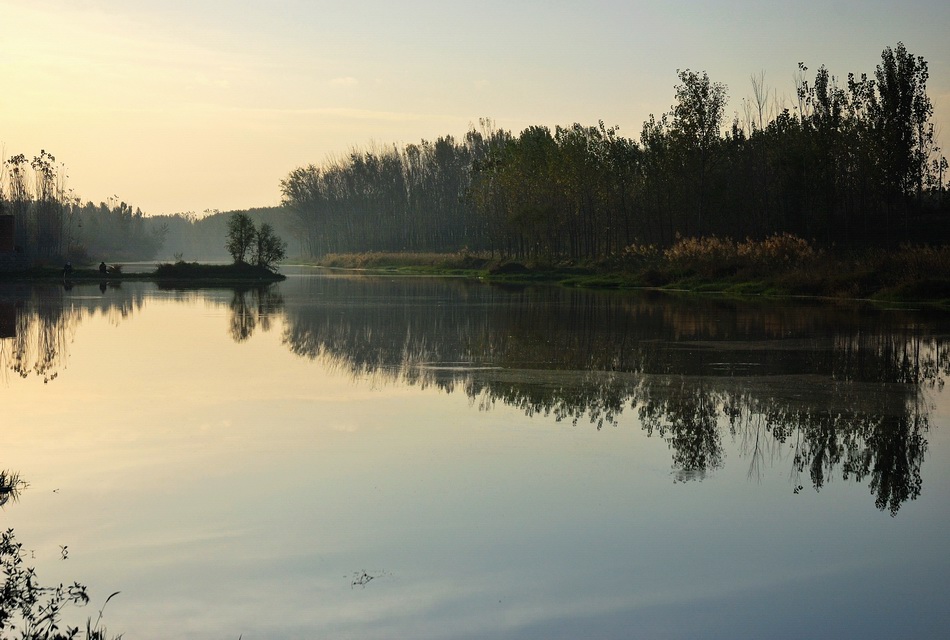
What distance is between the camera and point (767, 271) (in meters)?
45.4

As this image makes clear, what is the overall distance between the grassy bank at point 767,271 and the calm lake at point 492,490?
16.9 meters

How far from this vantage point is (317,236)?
146375 millimetres

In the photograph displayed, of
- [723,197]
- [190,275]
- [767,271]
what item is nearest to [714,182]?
[723,197]

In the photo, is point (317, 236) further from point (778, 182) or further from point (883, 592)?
point (883, 592)

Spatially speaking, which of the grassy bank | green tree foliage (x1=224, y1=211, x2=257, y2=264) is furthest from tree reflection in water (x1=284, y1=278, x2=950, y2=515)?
green tree foliage (x1=224, y1=211, x2=257, y2=264)

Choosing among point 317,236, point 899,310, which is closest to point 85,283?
point 899,310

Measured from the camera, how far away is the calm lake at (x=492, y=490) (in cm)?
652

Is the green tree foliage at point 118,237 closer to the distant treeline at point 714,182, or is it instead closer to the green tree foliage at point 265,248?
the distant treeline at point 714,182

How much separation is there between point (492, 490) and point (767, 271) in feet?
126

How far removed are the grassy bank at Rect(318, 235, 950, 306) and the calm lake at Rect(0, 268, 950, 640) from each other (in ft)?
55.3

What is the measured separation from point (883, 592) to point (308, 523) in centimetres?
452

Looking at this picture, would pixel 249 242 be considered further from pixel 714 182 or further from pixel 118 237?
pixel 118 237

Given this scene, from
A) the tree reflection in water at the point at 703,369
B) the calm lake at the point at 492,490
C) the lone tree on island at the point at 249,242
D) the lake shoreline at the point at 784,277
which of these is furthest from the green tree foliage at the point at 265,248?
the calm lake at the point at 492,490

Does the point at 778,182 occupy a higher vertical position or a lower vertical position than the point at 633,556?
Answer: higher
